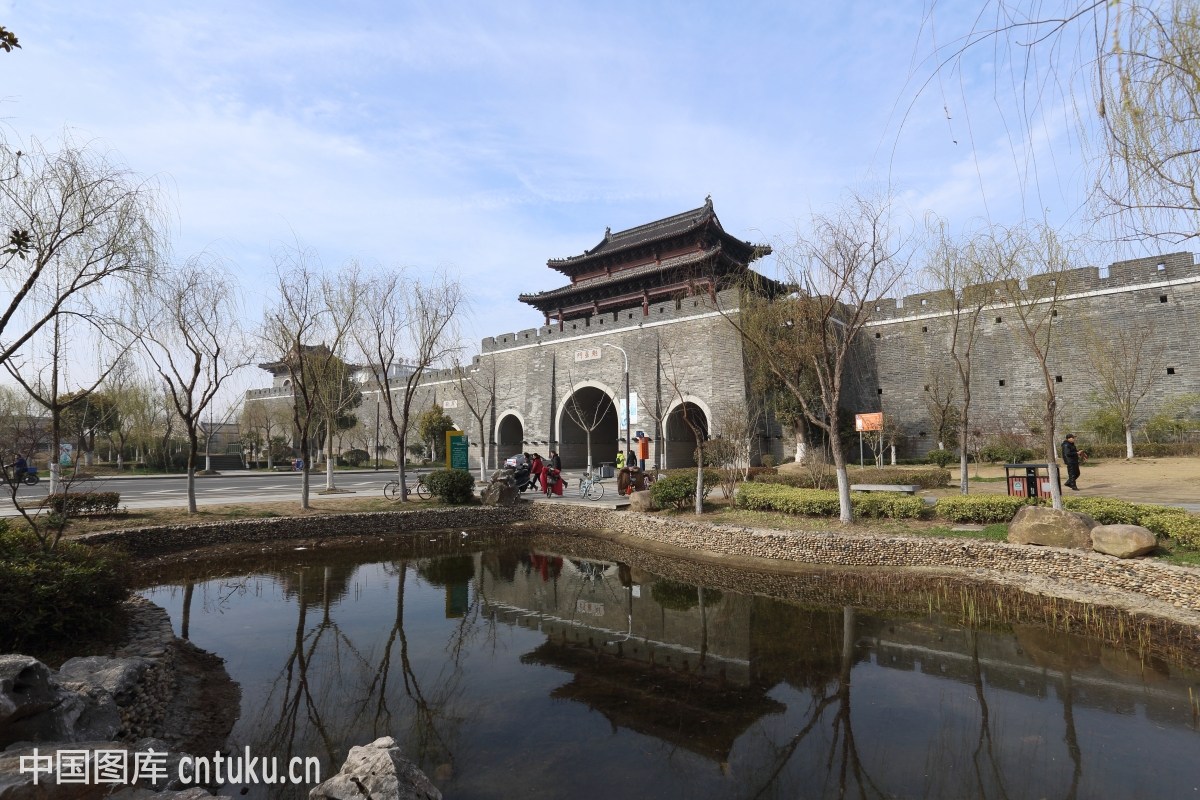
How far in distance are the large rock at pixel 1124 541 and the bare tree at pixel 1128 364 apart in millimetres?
12169

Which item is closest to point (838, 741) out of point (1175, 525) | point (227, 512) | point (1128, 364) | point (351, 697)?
point (351, 697)

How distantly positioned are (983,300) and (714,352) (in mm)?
9420

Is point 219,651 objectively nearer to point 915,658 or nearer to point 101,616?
point 101,616

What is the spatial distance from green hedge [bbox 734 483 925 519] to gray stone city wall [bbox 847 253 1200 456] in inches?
275

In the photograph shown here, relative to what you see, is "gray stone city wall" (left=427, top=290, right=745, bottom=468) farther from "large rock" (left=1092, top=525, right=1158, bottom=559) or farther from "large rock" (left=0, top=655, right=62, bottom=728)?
"large rock" (left=0, top=655, right=62, bottom=728)

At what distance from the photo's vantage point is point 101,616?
4.66 metres

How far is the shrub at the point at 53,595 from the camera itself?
159 inches

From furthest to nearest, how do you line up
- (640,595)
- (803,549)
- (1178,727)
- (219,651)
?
(803,549)
(640,595)
(219,651)
(1178,727)

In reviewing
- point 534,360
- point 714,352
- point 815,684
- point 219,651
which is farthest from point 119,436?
point 815,684

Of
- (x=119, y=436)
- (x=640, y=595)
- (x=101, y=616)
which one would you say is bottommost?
(x=640, y=595)

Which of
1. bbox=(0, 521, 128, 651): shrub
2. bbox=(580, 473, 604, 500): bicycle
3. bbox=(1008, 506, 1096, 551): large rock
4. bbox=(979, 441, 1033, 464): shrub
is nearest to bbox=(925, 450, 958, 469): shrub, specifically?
bbox=(979, 441, 1033, 464): shrub

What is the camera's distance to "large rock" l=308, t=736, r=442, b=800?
254 cm

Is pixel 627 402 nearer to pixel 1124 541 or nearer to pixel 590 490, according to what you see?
pixel 590 490

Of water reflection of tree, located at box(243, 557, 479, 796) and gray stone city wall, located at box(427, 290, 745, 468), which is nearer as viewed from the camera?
water reflection of tree, located at box(243, 557, 479, 796)
